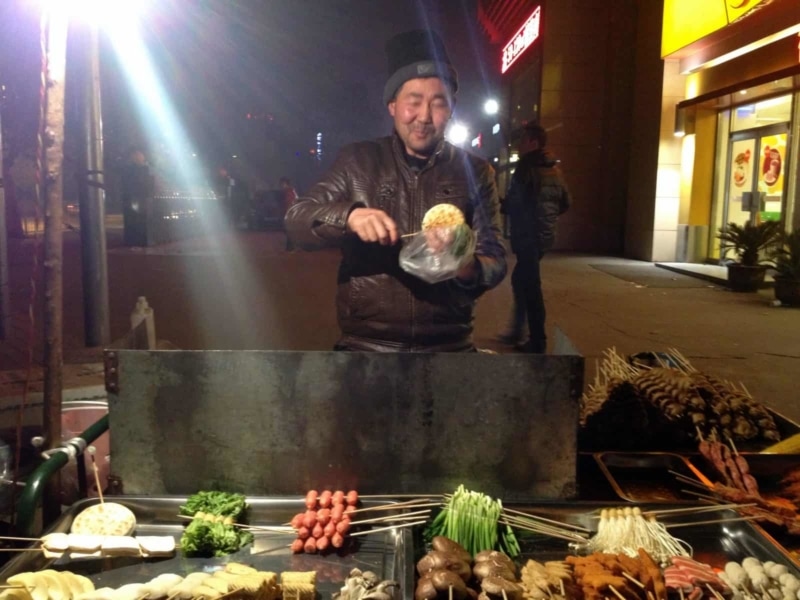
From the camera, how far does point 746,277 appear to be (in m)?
13.5

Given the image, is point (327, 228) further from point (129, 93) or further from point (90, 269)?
point (129, 93)

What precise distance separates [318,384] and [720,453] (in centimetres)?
170

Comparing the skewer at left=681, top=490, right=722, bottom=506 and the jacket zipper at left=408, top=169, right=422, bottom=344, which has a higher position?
the jacket zipper at left=408, top=169, right=422, bottom=344

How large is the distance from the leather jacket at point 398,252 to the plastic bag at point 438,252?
0.83 feet

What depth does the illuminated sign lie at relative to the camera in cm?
2114

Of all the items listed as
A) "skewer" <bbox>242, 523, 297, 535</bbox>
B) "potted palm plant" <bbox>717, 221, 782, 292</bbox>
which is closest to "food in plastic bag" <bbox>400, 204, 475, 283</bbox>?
"skewer" <bbox>242, 523, 297, 535</bbox>

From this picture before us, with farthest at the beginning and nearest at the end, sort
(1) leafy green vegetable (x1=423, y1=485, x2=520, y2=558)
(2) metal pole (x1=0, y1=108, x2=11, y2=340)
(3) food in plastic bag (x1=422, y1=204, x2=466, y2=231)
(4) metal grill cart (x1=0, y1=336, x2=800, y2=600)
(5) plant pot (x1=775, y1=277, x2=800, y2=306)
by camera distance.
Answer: (5) plant pot (x1=775, y1=277, x2=800, y2=306) < (2) metal pole (x1=0, y1=108, x2=11, y2=340) < (3) food in plastic bag (x1=422, y1=204, x2=466, y2=231) < (4) metal grill cart (x1=0, y1=336, x2=800, y2=600) < (1) leafy green vegetable (x1=423, y1=485, x2=520, y2=558)

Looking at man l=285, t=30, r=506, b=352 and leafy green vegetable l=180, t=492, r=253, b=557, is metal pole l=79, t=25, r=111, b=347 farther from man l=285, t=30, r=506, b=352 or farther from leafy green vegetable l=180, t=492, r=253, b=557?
leafy green vegetable l=180, t=492, r=253, b=557

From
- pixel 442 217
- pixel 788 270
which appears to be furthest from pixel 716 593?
pixel 788 270

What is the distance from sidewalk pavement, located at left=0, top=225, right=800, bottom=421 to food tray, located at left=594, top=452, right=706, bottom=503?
12.7ft

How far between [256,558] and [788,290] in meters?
12.1

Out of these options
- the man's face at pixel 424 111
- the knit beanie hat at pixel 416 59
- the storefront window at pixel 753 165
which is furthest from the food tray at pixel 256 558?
the storefront window at pixel 753 165

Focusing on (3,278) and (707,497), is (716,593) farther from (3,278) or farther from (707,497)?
(3,278)

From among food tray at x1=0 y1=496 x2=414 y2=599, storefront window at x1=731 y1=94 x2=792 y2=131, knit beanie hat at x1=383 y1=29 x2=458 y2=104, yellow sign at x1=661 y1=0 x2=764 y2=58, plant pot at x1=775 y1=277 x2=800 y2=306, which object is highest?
yellow sign at x1=661 y1=0 x2=764 y2=58
